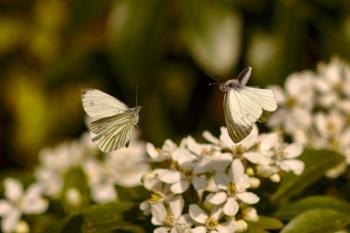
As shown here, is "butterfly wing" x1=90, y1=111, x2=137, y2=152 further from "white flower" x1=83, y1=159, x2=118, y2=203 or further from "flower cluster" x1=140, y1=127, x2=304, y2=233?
"white flower" x1=83, y1=159, x2=118, y2=203

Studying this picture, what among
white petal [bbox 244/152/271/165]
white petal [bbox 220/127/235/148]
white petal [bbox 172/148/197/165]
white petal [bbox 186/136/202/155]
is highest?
white petal [bbox 220/127/235/148]

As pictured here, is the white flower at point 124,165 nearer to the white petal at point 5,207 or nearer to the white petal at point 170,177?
the white petal at point 5,207

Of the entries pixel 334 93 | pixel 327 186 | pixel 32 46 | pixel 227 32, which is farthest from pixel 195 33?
pixel 32 46

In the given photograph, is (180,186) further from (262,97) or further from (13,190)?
(13,190)

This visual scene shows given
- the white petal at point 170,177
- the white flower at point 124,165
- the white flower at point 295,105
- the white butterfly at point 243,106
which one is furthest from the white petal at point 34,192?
the white butterfly at point 243,106

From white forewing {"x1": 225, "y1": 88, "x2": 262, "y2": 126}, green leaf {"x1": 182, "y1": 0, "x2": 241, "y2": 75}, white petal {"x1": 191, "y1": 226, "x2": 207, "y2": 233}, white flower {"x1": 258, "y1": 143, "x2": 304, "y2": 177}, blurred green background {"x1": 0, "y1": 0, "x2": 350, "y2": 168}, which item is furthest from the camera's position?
blurred green background {"x1": 0, "y1": 0, "x2": 350, "y2": 168}

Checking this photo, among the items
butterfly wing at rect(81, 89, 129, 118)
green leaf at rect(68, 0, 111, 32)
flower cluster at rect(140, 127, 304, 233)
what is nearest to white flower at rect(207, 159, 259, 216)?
flower cluster at rect(140, 127, 304, 233)

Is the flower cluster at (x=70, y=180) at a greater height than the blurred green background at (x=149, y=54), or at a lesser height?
lesser
